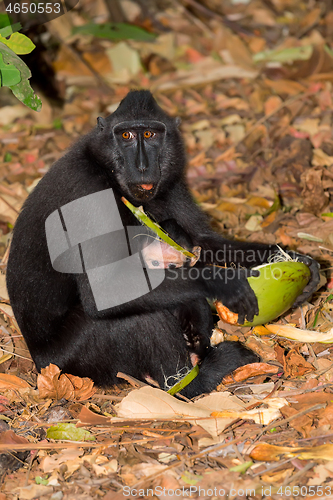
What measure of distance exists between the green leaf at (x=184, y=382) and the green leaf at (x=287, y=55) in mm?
8048

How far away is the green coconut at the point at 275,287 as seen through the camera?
4.81 m

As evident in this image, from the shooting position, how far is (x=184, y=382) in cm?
472

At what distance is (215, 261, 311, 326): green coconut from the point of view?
15.8 feet

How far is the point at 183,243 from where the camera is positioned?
4.96 m

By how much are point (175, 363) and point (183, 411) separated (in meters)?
0.76

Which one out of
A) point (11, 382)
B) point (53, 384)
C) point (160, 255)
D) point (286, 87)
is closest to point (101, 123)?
point (160, 255)

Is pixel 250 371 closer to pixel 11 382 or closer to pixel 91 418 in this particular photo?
pixel 91 418

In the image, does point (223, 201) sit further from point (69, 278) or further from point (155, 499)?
point (155, 499)

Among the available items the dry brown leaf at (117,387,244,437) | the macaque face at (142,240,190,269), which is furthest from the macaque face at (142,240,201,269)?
the dry brown leaf at (117,387,244,437)

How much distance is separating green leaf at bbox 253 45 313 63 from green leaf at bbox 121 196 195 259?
24.7 feet

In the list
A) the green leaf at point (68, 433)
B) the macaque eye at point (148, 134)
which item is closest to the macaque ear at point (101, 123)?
the macaque eye at point (148, 134)

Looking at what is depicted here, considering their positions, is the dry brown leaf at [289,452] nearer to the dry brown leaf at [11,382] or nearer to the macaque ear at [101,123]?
the dry brown leaf at [11,382]

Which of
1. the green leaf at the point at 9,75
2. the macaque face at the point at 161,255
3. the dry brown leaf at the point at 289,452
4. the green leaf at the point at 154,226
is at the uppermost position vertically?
the green leaf at the point at 9,75

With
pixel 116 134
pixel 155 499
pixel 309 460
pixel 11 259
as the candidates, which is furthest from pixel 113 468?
pixel 116 134
